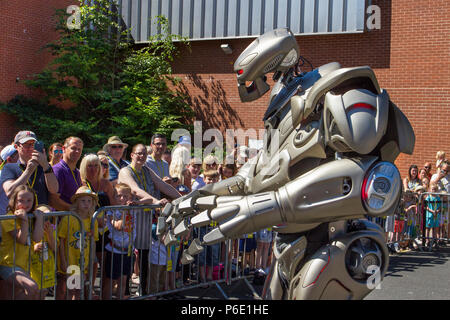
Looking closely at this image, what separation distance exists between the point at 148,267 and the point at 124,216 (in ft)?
2.25

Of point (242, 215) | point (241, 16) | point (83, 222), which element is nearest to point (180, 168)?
point (83, 222)

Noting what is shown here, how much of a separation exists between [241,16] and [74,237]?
9078mm

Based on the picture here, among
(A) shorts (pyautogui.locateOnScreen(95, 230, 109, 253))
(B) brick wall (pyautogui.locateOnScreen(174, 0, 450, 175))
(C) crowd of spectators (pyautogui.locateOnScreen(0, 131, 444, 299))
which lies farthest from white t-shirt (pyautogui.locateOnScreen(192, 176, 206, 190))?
(B) brick wall (pyautogui.locateOnScreen(174, 0, 450, 175))

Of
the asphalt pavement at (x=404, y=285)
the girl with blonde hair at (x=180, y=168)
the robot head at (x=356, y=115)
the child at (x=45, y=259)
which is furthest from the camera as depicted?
the girl with blonde hair at (x=180, y=168)

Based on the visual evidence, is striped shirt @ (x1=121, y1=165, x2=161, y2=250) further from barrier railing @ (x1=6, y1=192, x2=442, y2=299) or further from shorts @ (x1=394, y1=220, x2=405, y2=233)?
shorts @ (x1=394, y1=220, x2=405, y2=233)

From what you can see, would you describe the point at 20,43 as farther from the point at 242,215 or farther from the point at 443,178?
the point at 242,215

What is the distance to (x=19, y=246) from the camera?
3869 mm

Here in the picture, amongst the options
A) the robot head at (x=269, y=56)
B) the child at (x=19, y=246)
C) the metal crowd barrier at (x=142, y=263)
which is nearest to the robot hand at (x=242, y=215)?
the robot head at (x=269, y=56)

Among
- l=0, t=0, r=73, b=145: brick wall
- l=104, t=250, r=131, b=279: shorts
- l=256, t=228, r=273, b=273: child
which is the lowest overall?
l=256, t=228, r=273, b=273: child

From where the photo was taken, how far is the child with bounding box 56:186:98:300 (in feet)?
14.2

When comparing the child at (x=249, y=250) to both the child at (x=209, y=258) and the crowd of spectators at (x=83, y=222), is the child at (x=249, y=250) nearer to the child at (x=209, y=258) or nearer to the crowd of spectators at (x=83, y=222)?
the crowd of spectators at (x=83, y=222)

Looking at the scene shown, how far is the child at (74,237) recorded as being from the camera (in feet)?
14.2

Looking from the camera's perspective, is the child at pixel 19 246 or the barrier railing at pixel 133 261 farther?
the barrier railing at pixel 133 261

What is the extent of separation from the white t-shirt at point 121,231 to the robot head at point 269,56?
2.24m
